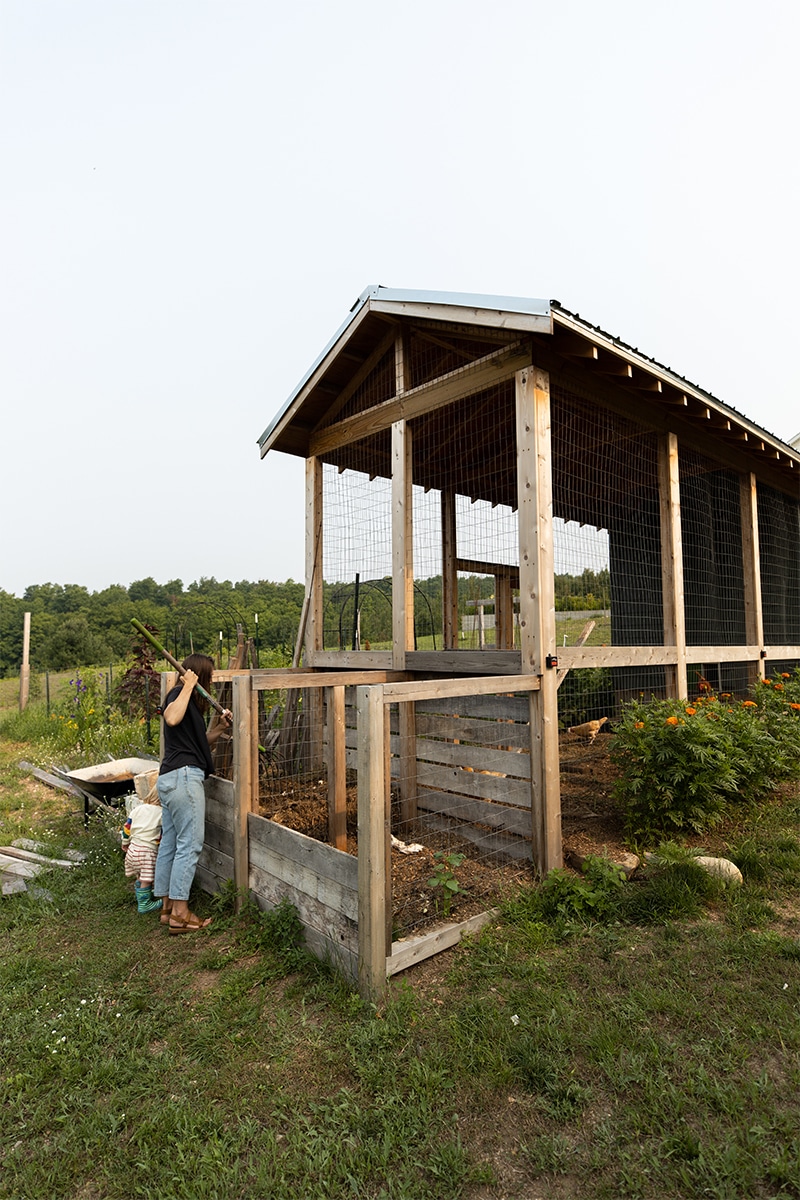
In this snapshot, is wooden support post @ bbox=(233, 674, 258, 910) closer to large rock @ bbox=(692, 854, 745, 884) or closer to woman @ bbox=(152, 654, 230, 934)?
woman @ bbox=(152, 654, 230, 934)

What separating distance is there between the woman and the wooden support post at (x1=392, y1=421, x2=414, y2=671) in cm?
179

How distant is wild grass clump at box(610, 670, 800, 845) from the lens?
4297 millimetres

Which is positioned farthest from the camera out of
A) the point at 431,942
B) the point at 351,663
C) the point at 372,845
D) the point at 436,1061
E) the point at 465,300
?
the point at 351,663

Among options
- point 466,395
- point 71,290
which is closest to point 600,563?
point 466,395

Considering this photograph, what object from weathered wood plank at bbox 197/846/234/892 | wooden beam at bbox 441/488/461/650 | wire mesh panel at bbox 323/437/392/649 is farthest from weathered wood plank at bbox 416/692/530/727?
wooden beam at bbox 441/488/461/650

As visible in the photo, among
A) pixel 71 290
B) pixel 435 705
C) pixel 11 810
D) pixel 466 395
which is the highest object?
pixel 71 290

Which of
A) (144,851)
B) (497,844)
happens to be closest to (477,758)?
(497,844)

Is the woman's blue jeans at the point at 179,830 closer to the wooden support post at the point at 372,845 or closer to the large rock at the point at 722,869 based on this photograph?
the wooden support post at the point at 372,845

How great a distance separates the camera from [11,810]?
6945 millimetres

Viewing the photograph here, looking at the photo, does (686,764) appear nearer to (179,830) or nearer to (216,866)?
(216,866)

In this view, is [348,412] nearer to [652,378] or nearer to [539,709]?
[652,378]

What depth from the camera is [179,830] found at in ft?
12.8

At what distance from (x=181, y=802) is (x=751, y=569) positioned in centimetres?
664

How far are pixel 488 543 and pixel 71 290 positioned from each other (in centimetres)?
1424
